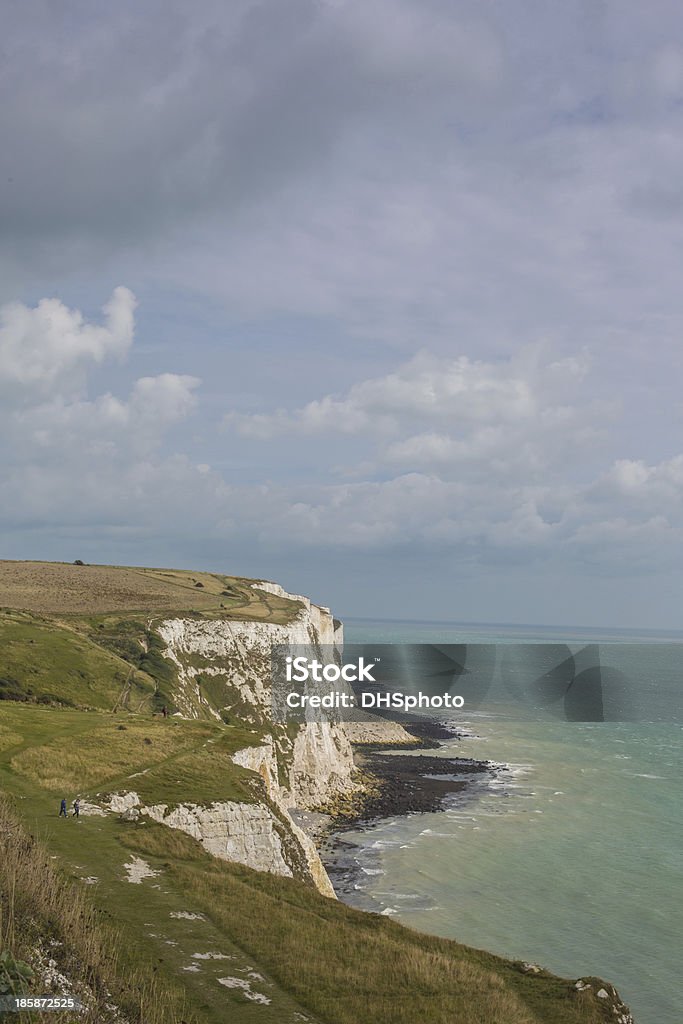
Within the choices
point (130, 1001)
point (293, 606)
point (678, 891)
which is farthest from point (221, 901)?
point (293, 606)

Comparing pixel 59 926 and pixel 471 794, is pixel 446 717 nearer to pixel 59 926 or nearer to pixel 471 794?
pixel 471 794

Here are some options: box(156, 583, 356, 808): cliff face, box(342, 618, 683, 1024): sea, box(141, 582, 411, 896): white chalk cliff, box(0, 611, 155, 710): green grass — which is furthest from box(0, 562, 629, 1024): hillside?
box(342, 618, 683, 1024): sea

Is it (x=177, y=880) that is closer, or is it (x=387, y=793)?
(x=177, y=880)

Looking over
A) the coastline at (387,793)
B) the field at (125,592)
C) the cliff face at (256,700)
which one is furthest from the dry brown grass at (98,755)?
the field at (125,592)

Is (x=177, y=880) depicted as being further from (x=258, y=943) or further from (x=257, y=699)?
(x=257, y=699)

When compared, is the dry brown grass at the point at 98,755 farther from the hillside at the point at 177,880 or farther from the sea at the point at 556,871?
the sea at the point at 556,871

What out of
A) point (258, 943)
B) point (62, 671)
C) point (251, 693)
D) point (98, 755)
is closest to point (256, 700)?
point (251, 693)
